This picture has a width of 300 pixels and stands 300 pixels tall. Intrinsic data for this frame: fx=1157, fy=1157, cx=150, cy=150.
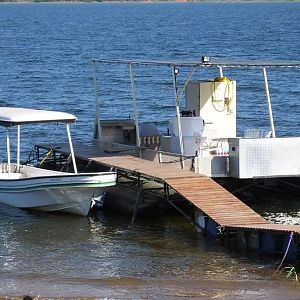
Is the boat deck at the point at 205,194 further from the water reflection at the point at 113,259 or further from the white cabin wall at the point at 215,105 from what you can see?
the white cabin wall at the point at 215,105

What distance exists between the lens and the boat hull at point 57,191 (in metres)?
31.3

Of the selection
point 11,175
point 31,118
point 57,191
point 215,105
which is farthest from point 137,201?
point 11,175

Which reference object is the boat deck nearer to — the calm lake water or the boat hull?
the calm lake water

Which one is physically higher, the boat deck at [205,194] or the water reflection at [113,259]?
Result: the boat deck at [205,194]

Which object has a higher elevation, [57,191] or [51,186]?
[51,186]

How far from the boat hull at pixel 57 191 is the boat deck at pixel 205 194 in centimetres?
88

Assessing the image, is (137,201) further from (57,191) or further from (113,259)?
(113,259)

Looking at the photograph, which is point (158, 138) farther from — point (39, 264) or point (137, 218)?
point (39, 264)

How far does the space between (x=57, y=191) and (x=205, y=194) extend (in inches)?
190

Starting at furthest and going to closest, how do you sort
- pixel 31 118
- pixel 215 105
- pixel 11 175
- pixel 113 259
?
pixel 11 175
pixel 215 105
pixel 31 118
pixel 113 259

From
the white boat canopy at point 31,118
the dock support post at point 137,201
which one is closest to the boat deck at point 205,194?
the dock support post at point 137,201

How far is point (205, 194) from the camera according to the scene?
29391mm

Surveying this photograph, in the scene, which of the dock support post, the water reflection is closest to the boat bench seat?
the water reflection

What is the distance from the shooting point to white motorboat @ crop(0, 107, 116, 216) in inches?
1235
